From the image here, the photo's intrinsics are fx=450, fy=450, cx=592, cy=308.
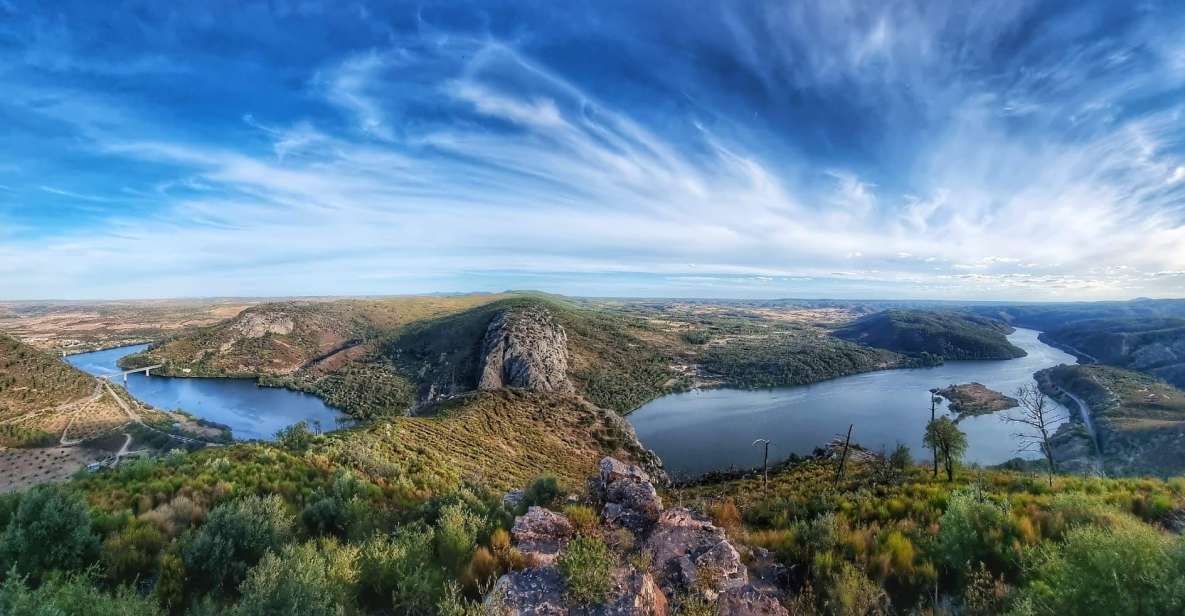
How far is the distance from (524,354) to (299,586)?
83.7 m

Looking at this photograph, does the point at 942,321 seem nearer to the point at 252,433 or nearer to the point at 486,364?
the point at 486,364

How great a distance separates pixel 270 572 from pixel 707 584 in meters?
5.69

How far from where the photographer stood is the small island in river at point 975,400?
83188 millimetres

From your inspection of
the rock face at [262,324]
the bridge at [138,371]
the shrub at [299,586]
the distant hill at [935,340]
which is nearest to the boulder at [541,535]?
the shrub at [299,586]

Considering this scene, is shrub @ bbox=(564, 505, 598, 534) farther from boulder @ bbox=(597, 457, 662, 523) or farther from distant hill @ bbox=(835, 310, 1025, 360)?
distant hill @ bbox=(835, 310, 1025, 360)

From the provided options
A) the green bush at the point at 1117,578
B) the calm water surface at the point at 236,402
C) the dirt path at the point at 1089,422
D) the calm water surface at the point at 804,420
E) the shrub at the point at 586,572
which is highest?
the green bush at the point at 1117,578

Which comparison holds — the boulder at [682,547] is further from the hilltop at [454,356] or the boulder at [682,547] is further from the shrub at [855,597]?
the hilltop at [454,356]

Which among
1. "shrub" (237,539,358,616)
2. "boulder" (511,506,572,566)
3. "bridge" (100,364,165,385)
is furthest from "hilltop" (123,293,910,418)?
"shrub" (237,539,358,616)

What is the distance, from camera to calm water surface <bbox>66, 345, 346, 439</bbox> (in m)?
80.2

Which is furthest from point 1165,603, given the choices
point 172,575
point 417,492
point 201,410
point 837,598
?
point 201,410

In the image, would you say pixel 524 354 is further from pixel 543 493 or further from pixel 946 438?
pixel 543 493

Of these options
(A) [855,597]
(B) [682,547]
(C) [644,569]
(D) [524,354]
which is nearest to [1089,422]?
(D) [524,354]

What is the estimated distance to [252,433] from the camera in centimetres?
7488

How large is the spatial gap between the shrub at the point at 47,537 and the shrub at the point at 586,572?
6.78m
